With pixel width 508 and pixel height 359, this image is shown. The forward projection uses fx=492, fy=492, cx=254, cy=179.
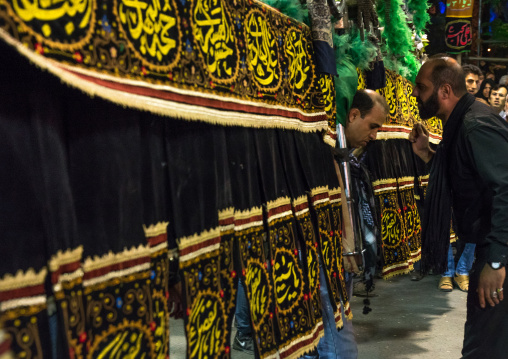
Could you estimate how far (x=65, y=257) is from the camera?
114cm

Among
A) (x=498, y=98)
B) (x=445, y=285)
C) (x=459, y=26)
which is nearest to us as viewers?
(x=445, y=285)

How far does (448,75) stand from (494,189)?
77cm

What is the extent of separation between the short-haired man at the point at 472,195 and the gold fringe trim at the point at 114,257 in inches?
65.8

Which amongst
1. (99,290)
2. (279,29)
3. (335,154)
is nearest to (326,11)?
(279,29)

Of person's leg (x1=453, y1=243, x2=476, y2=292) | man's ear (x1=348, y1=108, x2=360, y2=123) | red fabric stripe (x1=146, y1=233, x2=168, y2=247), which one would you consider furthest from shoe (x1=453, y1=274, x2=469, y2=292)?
red fabric stripe (x1=146, y1=233, x2=168, y2=247)

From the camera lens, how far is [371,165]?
13.6 ft

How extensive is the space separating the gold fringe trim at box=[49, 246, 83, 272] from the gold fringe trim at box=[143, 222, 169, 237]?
245mm

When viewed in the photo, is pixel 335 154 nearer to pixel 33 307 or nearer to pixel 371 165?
pixel 371 165

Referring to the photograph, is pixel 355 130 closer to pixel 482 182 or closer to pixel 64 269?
pixel 482 182

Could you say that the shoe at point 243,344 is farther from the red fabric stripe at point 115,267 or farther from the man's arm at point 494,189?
the red fabric stripe at point 115,267

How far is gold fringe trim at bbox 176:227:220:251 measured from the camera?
59.5 inches

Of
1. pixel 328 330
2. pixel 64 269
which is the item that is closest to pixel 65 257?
pixel 64 269

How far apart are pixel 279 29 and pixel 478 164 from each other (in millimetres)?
1136

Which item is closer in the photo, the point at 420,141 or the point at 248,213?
the point at 248,213
